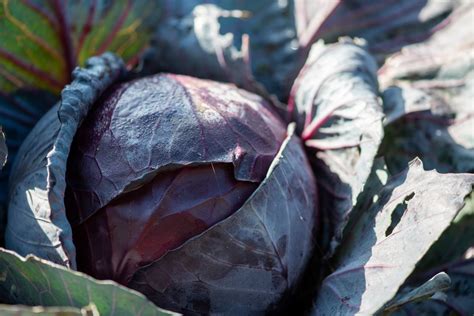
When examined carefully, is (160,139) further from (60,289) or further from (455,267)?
(455,267)

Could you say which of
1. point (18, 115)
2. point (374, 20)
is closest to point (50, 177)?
point (18, 115)

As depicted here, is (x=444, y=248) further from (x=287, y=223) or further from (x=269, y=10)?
(x=269, y=10)

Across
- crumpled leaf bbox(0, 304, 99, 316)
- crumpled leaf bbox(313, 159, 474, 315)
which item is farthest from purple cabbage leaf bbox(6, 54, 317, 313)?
crumpled leaf bbox(0, 304, 99, 316)

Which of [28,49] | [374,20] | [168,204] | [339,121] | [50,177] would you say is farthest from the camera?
[374,20]

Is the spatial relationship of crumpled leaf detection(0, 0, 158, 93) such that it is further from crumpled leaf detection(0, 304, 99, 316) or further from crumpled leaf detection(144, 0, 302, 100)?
crumpled leaf detection(0, 304, 99, 316)

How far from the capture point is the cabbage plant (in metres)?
1.61

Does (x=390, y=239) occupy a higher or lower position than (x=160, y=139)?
lower

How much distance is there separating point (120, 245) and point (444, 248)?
1.35 meters

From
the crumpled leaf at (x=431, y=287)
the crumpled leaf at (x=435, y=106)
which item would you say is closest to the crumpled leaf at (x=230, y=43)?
the crumpled leaf at (x=435, y=106)

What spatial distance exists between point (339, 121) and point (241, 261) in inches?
25.9

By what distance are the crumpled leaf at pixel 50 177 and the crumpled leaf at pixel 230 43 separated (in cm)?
43

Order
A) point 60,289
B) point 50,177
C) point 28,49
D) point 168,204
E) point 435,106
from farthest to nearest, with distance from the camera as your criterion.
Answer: point 435,106 → point 28,49 → point 168,204 → point 50,177 → point 60,289

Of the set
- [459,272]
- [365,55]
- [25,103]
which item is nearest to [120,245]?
[25,103]

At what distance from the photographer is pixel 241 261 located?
1726 millimetres
